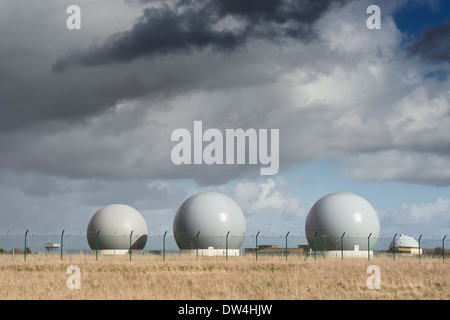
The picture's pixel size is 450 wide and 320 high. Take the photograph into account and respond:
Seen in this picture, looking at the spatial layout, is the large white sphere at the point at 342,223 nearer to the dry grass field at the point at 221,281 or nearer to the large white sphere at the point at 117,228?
the dry grass field at the point at 221,281

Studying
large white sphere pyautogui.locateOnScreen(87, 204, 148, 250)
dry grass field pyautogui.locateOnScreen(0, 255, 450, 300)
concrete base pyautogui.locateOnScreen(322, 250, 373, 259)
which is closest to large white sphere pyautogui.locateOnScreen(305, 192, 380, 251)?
concrete base pyautogui.locateOnScreen(322, 250, 373, 259)

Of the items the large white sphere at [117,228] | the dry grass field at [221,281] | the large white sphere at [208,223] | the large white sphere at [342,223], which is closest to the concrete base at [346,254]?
the large white sphere at [342,223]

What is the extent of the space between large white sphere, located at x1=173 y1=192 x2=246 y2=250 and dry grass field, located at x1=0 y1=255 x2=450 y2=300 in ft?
27.0

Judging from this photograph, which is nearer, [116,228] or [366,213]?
[366,213]

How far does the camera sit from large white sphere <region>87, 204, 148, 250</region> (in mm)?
45000

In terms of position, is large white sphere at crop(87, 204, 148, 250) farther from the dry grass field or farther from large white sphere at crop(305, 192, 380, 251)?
large white sphere at crop(305, 192, 380, 251)

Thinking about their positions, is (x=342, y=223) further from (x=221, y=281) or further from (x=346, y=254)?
(x=221, y=281)

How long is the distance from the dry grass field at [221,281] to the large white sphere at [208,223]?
8.22 m

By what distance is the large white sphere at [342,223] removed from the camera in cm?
4144
